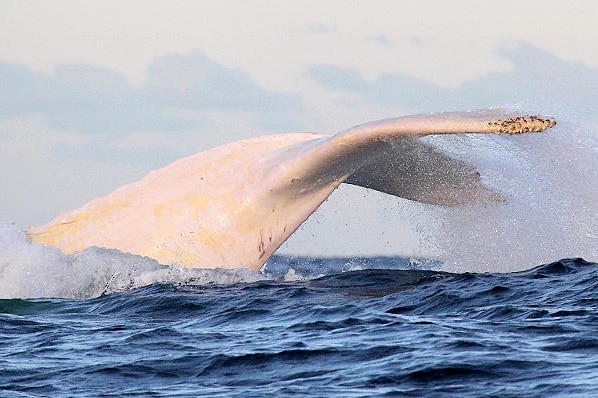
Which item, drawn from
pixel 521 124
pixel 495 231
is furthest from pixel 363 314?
pixel 495 231

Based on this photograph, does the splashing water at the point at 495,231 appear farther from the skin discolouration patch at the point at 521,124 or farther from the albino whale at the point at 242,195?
the skin discolouration patch at the point at 521,124

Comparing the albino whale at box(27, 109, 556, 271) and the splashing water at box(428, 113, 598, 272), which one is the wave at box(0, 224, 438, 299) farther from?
the splashing water at box(428, 113, 598, 272)

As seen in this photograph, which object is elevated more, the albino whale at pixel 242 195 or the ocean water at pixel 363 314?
the albino whale at pixel 242 195

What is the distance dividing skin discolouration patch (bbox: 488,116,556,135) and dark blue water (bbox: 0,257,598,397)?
1.72m

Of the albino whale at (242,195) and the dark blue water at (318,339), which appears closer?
the dark blue water at (318,339)

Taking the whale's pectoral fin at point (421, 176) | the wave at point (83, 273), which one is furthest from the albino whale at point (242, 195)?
the wave at point (83, 273)

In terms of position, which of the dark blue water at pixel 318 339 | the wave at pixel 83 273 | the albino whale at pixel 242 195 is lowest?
the dark blue water at pixel 318 339

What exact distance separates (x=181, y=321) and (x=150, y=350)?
1.65 metres

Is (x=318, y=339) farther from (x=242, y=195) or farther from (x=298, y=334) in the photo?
(x=242, y=195)

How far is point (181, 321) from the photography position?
12.1m

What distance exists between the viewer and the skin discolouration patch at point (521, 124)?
11570mm

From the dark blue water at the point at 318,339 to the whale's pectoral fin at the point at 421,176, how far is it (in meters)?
1.02

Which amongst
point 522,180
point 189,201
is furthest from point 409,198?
point 189,201

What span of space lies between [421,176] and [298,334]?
3.72 metres
